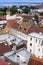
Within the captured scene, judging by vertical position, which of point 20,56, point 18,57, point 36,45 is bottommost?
point 36,45

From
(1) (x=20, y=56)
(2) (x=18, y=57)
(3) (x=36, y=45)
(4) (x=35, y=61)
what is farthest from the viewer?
(3) (x=36, y=45)

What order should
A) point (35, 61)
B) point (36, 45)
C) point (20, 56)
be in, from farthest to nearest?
point (36, 45) → point (20, 56) → point (35, 61)

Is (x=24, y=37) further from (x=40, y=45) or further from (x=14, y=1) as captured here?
(x=14, y=1)

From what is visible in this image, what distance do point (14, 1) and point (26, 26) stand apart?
6094 cm

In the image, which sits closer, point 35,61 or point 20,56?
point 35,61

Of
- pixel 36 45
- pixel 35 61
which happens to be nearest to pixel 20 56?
pixel 35 61

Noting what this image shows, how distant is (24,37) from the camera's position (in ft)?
98.3

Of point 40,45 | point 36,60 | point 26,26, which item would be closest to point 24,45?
point 40,45

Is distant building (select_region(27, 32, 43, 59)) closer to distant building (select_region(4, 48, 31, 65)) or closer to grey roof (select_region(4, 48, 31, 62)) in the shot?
grey roof (select_region(4, 48, 31, 62))

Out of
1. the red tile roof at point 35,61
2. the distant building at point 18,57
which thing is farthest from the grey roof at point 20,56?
the red tile roof at point 35,61

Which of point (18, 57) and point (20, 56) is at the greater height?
point (18, 57)

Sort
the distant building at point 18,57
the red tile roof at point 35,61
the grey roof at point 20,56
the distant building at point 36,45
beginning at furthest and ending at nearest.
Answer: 1. the distant building at point 36,45
2. the grey roof at point 20,56
3. the distant building at point 18,57
4. the red tile roof at point 35,61

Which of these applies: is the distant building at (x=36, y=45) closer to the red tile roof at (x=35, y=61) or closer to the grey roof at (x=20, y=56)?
the grey roof at (x=20, y=56)

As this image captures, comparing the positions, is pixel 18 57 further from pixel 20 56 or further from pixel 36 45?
pixel 36 45
